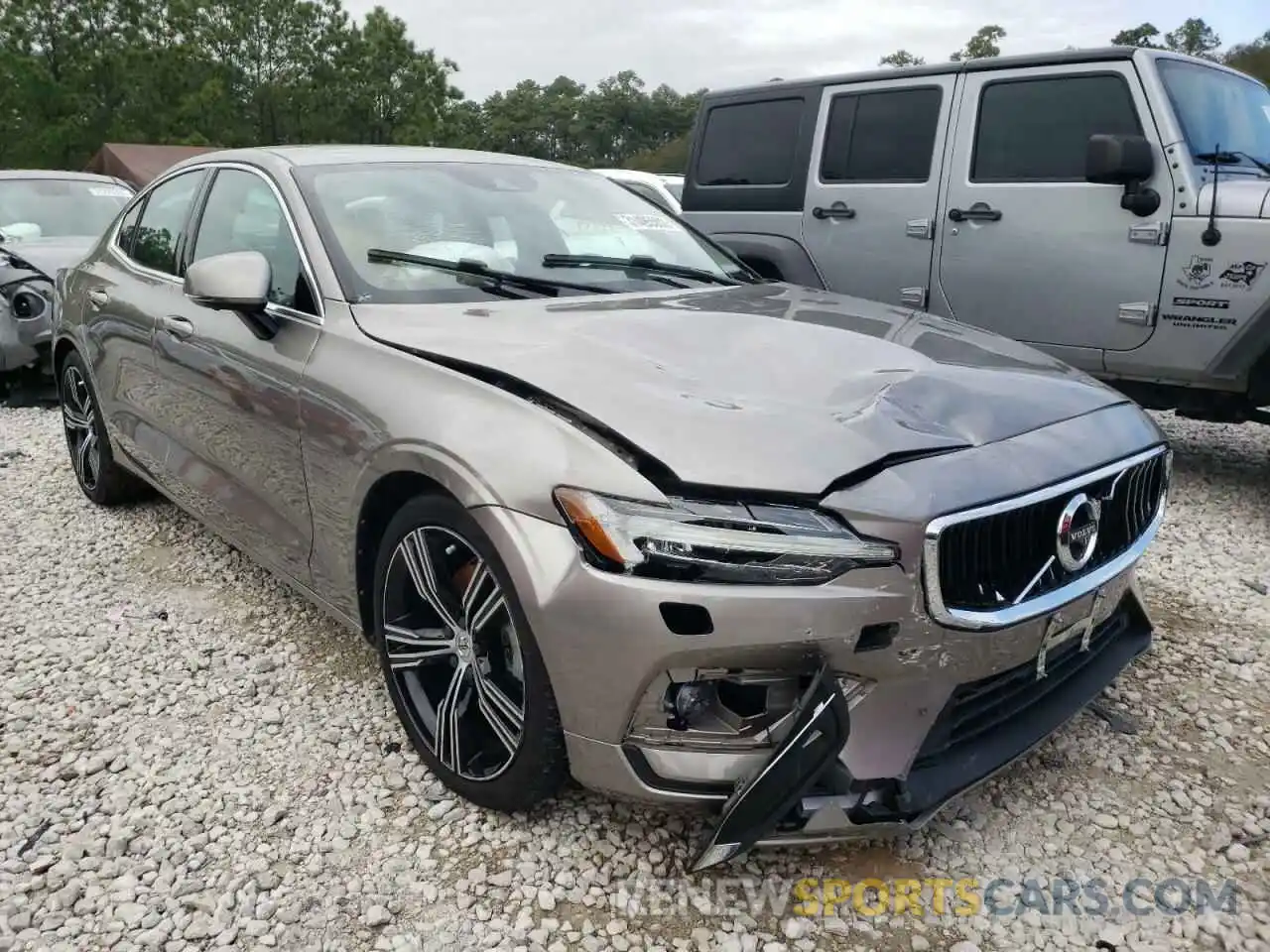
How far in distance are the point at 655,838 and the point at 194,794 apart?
119 cm

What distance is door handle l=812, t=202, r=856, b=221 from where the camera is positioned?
18.9ft

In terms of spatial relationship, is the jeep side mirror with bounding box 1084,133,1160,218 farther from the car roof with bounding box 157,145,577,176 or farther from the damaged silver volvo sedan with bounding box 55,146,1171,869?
the car roof with bounding box 157,145,577,176

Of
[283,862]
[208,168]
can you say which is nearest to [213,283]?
[208,168]

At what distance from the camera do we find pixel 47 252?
746 centimetres

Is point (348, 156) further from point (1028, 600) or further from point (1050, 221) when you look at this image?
point (1050, 221)

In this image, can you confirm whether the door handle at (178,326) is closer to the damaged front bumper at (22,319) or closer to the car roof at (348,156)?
the car roof at (348,156)

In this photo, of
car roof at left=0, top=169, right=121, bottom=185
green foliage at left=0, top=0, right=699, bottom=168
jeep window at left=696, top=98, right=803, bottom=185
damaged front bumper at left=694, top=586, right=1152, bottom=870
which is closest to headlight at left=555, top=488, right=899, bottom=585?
damaged front bumper at left=694, top=586, right=1152, bottom=870

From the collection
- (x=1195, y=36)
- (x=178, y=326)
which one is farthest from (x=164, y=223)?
(x=1195, y=36)

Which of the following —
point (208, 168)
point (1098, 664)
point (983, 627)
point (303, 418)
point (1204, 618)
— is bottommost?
point (1204, 618)

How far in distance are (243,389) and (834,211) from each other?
3863 millimetres

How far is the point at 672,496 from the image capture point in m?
1.94

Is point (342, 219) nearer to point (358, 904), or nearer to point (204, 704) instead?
point (204, 704)

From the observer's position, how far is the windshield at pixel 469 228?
2.85 m

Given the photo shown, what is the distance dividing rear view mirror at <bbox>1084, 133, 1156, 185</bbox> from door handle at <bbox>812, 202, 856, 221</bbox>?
140cm
